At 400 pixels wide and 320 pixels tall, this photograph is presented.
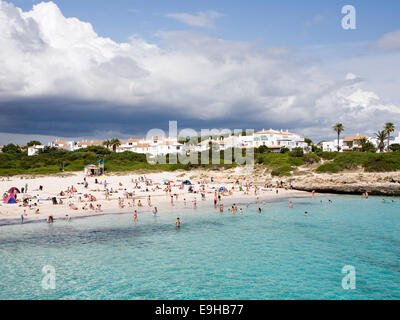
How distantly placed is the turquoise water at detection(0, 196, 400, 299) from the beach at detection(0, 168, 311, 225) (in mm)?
5126

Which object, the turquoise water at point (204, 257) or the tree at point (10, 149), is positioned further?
the tree at point (10, 149)

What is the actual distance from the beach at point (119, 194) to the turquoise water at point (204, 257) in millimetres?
5126

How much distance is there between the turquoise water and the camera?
50.7ft

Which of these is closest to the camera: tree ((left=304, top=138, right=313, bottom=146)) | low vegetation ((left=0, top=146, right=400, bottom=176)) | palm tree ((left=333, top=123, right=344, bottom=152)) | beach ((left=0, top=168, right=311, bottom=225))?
beach ((left=0, top=168, right=311, bottom=225))

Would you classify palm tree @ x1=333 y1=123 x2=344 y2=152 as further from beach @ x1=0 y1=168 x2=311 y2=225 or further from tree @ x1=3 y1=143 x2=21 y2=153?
tree @ x1=3 y1=143 x2=21 y2=153

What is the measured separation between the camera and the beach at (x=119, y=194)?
35.9 m

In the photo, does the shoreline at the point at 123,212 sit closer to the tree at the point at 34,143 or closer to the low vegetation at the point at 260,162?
the low vegetation at the point at 260,162

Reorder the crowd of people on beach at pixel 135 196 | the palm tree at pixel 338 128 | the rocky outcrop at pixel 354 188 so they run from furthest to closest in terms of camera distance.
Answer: the palm tree at pixel 338 128, the rocky outcrop at pixel 354 188, the crowd of people on beach at pixel 135 196

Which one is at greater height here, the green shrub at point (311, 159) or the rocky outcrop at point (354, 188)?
the green shrub at point (311, 159)

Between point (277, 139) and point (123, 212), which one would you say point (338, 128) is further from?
point (123, 212)

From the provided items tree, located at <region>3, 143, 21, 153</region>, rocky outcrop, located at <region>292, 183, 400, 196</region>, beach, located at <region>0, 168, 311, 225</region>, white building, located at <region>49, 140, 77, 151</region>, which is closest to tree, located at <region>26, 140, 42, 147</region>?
white building, located at <region>49, 140, 77, 151</region>

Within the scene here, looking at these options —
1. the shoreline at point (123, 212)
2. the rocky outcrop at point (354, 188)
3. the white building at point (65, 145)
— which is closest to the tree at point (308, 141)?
the rocky outcrop at point (354, 188)

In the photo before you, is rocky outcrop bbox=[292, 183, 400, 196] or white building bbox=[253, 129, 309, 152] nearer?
rocky outcrop bbox=[292, 183, 400, 196]
